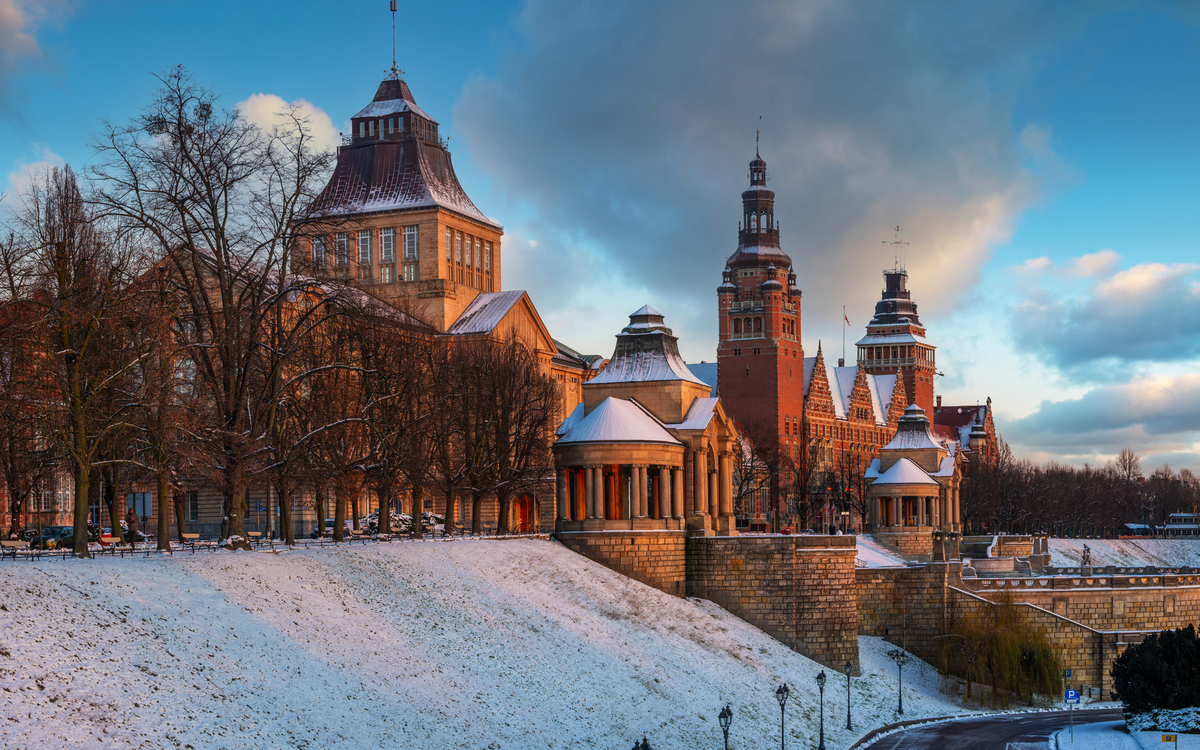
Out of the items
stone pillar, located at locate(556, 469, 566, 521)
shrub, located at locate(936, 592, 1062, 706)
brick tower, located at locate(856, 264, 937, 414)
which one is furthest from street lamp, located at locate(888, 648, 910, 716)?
brick tower, located at locate(856, 264, 937, 414)

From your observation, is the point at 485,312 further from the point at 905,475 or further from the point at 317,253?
the point at 317,253

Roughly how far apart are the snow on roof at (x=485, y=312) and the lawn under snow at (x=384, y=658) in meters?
42.3

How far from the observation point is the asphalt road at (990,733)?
4628 cm

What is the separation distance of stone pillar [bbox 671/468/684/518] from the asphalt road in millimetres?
15009

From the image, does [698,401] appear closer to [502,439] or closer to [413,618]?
[502,439]

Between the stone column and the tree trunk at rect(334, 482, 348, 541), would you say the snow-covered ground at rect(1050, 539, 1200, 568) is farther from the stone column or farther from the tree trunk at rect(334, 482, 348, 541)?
the tree trunk at rect(334, 482, 348, 541)

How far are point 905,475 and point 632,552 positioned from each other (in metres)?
42.7

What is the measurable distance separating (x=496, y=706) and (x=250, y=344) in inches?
510

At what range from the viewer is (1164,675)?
47.5 m

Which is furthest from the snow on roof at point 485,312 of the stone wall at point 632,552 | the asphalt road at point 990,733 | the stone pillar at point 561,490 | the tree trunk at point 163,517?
the tree trunk at point 163,517

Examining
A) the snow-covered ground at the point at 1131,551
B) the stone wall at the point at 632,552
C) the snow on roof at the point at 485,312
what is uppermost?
the snow on roof at the point at 485,312

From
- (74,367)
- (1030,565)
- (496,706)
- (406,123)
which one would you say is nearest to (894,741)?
(496,706)

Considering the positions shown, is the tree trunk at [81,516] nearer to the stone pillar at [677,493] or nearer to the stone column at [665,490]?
the stone column at [665,490]

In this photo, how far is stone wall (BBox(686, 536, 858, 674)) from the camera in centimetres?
5809
